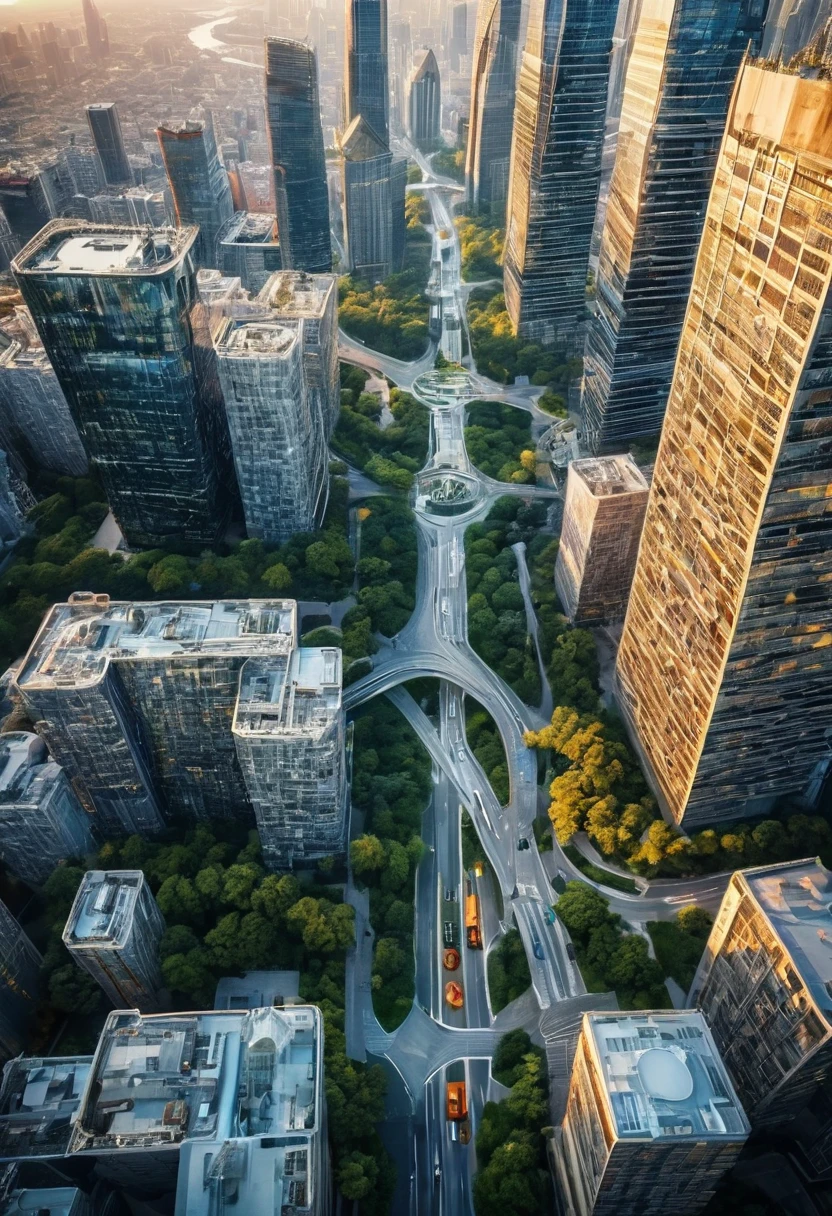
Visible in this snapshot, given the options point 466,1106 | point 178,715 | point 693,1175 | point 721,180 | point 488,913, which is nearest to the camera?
point 693,1175

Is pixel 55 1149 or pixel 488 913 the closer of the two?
pixel 55 1149

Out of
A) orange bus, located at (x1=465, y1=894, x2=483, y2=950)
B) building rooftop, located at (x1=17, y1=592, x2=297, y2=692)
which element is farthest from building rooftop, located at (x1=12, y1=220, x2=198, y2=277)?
orange bus, located at (x1=465, y1=894, x2=483, y2=950)

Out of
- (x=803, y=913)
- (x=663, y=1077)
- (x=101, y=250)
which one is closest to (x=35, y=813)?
(x=663, y=1077)

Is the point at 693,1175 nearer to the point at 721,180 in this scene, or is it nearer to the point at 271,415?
the point at 721,180

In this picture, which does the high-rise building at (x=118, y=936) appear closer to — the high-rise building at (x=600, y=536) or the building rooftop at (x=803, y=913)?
the building rooftop at (x=803, y=913)

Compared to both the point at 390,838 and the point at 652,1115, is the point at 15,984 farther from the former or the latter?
the point at 652,1115

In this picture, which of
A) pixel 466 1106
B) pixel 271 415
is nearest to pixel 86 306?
pixel 271 415
